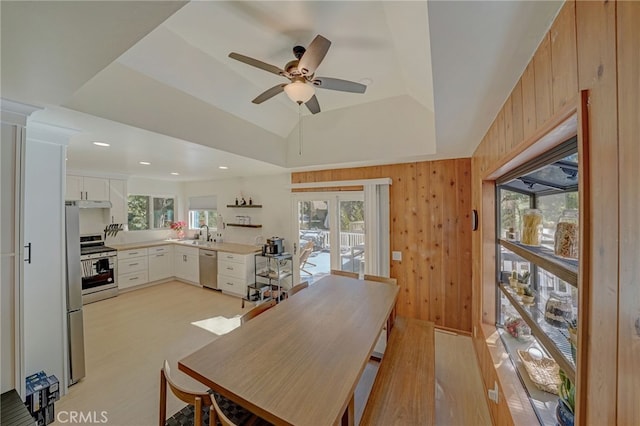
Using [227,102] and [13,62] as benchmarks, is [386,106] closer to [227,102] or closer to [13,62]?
[227,102]

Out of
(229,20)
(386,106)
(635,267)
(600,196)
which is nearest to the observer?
(635,267)

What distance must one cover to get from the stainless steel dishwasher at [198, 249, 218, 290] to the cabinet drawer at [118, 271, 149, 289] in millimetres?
1113

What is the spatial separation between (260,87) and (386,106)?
5.05 feet

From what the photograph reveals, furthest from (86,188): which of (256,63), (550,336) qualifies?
(550,336)

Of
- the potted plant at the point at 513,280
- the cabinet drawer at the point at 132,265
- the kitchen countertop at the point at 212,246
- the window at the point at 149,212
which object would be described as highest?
the window at the point at 149,212

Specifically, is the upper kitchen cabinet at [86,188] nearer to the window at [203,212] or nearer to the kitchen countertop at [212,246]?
the kitchen countertop at [212,246]

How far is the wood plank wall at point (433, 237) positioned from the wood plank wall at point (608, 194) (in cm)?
253

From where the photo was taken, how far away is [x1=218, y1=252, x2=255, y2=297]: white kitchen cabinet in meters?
4.43

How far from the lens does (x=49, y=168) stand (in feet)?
6.68

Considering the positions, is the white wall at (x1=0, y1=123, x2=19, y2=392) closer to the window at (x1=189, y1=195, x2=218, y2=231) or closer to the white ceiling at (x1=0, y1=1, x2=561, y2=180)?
the white ceiling at (x1=0, y1=1, x2=561, y2=180)

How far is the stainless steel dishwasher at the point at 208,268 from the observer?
15.7 ft

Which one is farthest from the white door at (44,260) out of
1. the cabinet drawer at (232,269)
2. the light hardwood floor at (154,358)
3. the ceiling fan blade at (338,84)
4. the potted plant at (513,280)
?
the potted plant at (513,280)

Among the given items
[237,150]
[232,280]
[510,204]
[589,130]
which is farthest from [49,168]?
[510,204]

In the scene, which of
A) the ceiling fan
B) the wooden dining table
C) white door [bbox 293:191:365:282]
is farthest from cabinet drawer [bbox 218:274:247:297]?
the ceiling fan
